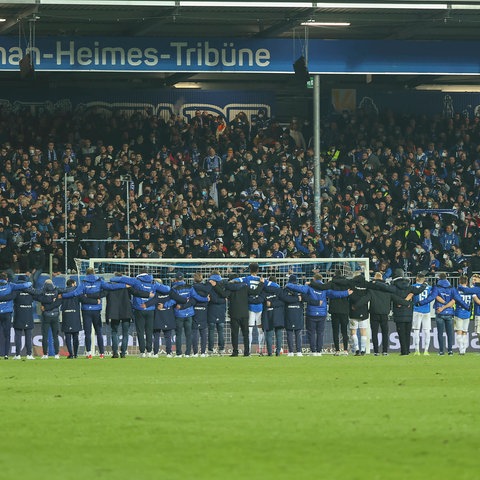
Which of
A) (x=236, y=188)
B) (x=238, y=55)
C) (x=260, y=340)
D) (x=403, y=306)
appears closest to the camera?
(x=403, y=306)

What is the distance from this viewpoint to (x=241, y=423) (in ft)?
43.9

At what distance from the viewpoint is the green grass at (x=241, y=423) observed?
34.7 feet

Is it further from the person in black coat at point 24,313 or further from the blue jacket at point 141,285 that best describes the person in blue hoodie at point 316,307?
the person in black coat at point 24,313

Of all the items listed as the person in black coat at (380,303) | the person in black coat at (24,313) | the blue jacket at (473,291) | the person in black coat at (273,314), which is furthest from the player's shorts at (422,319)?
the person in black coat at (24,313)

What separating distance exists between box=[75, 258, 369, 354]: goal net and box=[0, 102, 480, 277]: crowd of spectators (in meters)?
1.81

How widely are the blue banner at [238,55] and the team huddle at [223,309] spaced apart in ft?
25.3

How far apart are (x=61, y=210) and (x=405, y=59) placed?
10373 millimetres

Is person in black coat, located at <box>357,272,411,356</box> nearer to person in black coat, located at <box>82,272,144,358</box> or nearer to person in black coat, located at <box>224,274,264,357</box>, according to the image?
person in black coat, located at <box>224,274,264,357</box>

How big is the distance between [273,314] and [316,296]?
0.97 m

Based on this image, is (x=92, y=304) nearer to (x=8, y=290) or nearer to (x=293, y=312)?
(x=8, y=290)

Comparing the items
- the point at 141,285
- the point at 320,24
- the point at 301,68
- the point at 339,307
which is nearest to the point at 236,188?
the point at 301,68

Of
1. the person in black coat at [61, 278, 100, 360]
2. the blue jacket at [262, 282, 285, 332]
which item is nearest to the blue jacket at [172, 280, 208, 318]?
the blue jacket at [262, 282, 285, 332]

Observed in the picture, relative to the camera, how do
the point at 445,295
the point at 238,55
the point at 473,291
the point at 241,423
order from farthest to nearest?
the point at 238,55 < the point at 473,291 < the point at 445,295 < the point at 241,423

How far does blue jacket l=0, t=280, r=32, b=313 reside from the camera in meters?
25.6
